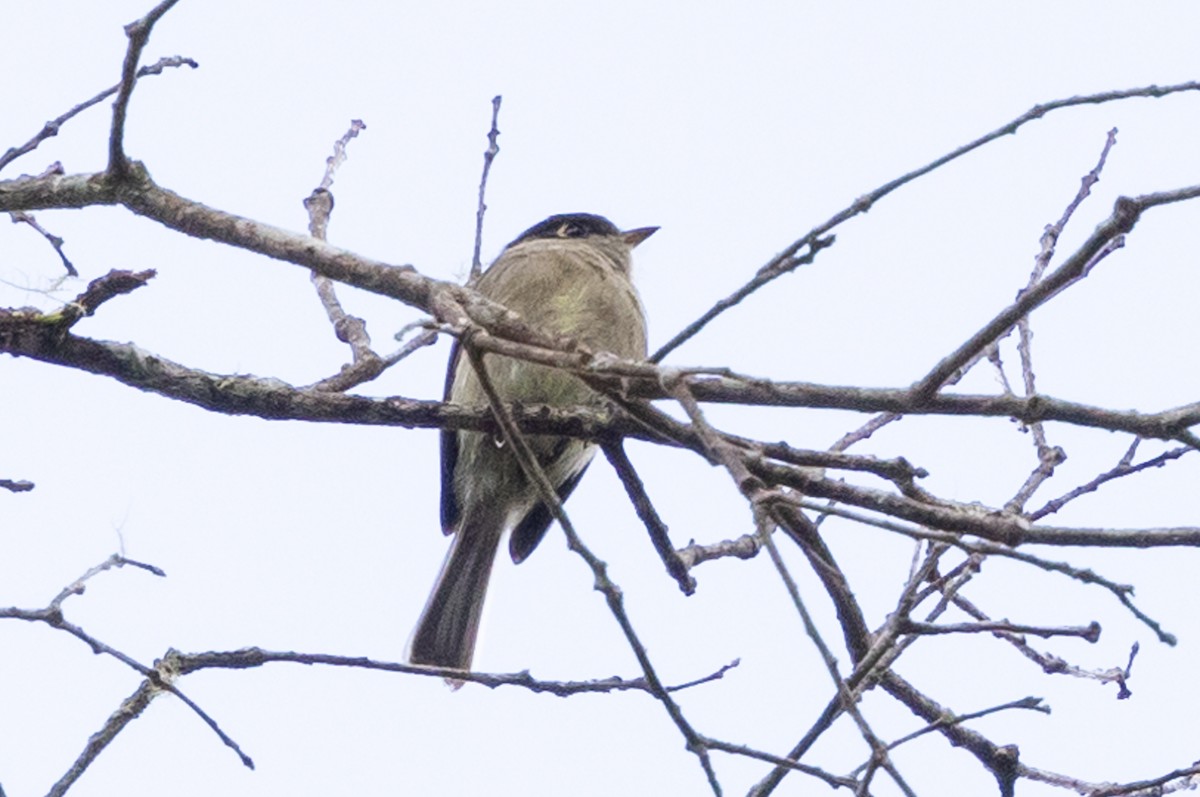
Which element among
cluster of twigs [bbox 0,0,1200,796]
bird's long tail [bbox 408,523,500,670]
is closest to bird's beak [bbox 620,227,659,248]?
bird's long tail [bbox 408,523,500,670]

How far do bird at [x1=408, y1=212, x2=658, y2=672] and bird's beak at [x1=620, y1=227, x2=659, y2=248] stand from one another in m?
0.60

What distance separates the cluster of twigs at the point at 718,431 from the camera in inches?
91.7

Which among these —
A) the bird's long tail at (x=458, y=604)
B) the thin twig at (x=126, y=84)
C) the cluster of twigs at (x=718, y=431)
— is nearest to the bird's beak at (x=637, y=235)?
the bird's long tail at (x=458, y=604)

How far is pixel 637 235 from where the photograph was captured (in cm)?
698

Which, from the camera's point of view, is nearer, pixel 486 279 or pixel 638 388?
pixel 638 388

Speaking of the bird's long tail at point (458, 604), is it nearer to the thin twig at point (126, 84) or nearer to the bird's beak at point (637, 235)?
the bird's beak at point (637, 235)

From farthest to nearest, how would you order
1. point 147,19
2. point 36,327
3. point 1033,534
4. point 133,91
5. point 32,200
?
point 32,200 < point 36,327 < point 133,91 < point 147,19 < point 1033,534

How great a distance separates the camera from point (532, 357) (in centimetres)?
261

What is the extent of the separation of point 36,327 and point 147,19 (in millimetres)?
732

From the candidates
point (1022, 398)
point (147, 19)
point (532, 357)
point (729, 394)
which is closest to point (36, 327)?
point (147, 19)

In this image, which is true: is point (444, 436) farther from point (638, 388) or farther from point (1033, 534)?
point (1033, 534)

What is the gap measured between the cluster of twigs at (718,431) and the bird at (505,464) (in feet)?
5.74

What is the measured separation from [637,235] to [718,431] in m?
4.61

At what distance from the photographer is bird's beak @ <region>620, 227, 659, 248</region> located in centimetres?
693
